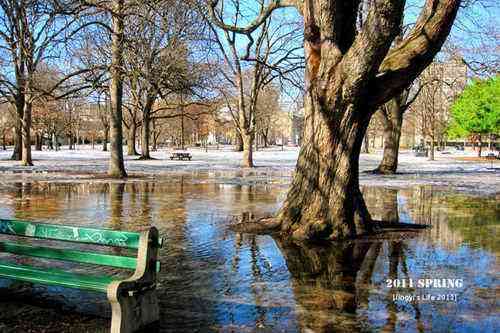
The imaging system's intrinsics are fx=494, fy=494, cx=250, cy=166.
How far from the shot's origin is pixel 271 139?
13212 cm

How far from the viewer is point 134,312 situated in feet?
13.9

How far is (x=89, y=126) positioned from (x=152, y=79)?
83.5 metres

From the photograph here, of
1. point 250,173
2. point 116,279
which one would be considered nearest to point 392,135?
point 250,173

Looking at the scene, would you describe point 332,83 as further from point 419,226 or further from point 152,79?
point 152,79

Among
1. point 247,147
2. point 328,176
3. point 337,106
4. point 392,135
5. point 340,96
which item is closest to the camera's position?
point 340,96

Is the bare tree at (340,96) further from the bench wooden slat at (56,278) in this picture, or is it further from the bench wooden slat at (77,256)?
the bench wooden slat at (56,278)

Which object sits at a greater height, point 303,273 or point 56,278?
point 56,278

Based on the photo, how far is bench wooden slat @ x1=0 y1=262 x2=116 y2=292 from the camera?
4.21 meters

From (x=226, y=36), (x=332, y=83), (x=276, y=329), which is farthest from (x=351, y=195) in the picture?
(x=226, y=36)

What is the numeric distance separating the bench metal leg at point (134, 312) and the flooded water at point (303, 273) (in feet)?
0.69

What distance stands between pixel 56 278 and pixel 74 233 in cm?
45

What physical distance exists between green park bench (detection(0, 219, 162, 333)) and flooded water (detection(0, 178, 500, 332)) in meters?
0.43

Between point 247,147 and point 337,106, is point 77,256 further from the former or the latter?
point 247,147

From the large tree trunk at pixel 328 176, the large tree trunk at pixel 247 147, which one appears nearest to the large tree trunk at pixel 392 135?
the large tree trunk at pixel 247 147
